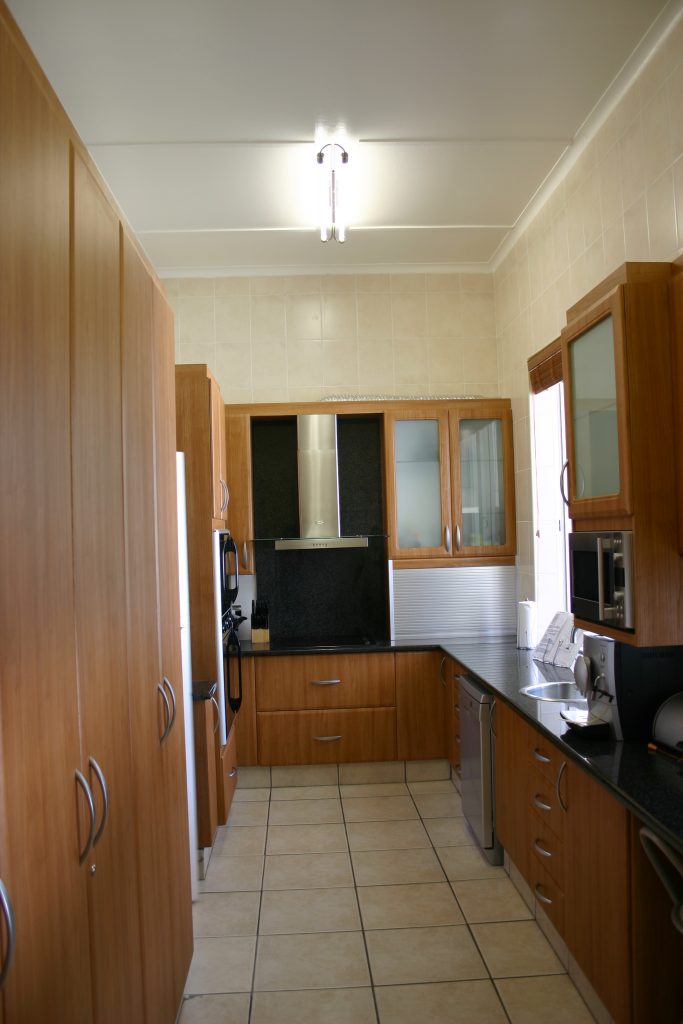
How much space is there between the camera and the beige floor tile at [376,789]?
4297 mm

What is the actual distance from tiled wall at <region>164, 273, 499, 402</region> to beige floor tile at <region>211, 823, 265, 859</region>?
8.47 feet

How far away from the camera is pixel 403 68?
2816mm

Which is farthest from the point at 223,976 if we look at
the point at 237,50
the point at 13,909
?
the point at 237,50

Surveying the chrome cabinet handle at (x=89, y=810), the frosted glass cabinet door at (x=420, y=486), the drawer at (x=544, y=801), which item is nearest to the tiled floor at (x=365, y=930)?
the drawer at (x=544, y=801)

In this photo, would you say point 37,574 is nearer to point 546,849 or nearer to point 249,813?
point 546,849

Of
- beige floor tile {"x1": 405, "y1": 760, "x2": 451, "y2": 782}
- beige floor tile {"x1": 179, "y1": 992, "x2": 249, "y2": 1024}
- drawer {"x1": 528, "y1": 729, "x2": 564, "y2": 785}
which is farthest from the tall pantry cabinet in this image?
beige floor tile {"x1": 405, "y1": 760, "x2": 451, "y2": 782}

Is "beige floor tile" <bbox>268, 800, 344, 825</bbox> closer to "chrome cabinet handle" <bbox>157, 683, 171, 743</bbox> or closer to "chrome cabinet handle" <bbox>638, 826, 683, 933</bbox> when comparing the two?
"chrome cabinet handle" <bbox>157, 683, 171, 743</bbox>

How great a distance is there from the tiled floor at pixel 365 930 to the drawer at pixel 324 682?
24.3 inches

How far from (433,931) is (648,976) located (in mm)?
1059

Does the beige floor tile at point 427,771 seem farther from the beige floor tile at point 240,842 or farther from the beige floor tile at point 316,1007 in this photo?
the beige floor tile at point 316,1007

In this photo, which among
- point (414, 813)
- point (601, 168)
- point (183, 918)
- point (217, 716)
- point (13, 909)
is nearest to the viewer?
point (13, 909)

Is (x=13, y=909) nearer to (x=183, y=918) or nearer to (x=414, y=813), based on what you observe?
(x=183, y=918)

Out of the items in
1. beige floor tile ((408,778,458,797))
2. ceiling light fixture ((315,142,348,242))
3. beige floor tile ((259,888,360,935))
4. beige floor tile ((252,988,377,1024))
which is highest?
ceiling light fixture ((315,142,348,242))

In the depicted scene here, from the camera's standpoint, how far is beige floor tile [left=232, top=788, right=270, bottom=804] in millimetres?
4234
